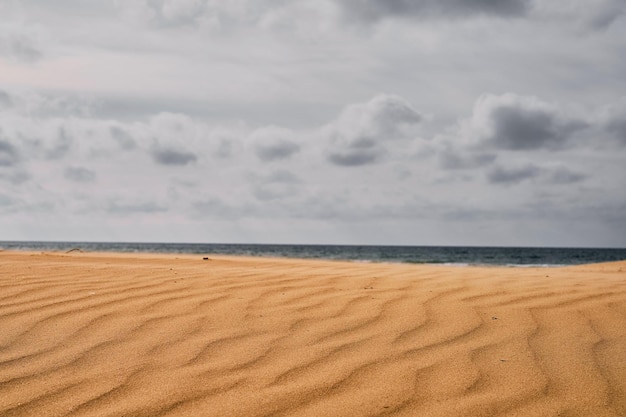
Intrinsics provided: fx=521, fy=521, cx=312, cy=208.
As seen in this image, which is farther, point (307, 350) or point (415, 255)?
point (415, 255)

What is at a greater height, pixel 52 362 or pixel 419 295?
pixel 419 295

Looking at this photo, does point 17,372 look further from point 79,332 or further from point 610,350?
point 610,350

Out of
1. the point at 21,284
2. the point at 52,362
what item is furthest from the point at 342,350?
the point at 21,284

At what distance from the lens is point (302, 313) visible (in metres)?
3.90

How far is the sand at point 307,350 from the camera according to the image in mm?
2330

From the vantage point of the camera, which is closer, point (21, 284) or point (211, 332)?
point (211, 332)

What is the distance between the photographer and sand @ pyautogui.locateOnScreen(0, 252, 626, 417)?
7.64 ft

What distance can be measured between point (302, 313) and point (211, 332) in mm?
778

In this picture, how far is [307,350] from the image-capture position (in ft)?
9.93

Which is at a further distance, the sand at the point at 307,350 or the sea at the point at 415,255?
the sea at the point at 415,255

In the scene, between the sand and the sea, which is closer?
the sand

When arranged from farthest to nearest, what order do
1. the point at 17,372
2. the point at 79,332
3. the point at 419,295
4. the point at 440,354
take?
the point at 419,295
the point at 79,332
the point at 440,354
the point at 17,372

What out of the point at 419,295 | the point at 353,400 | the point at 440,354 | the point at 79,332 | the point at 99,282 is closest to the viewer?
the point at 353,400

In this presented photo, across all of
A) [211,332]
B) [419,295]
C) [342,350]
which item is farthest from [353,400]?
[419,295]
